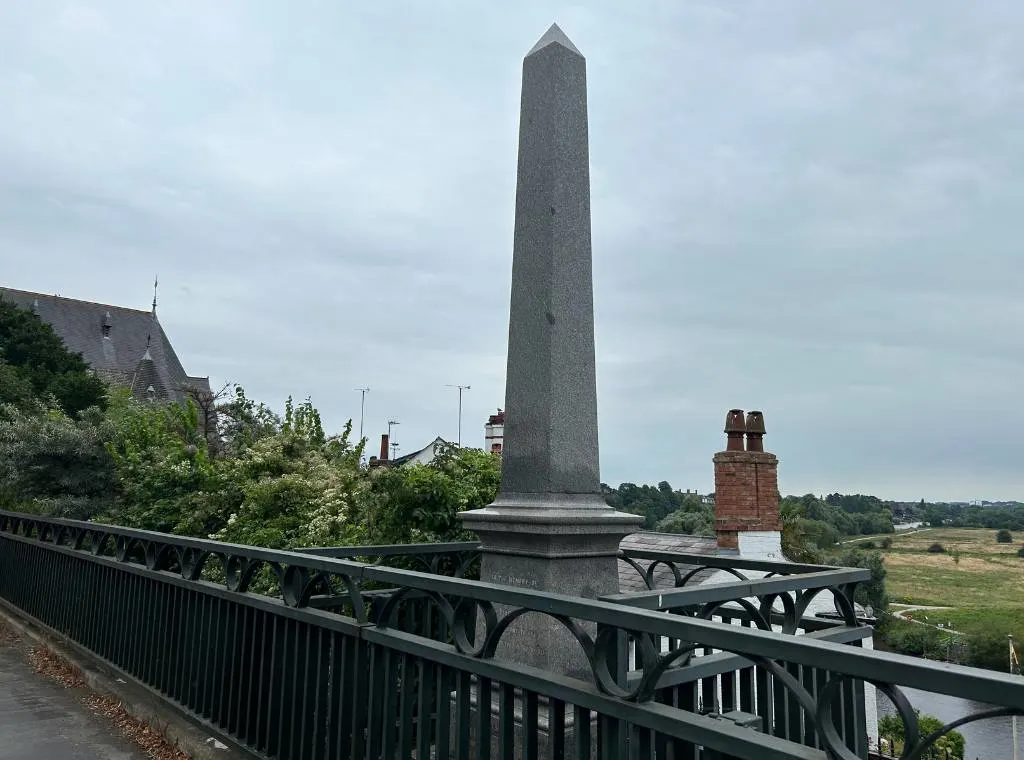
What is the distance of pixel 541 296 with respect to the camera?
380 cm

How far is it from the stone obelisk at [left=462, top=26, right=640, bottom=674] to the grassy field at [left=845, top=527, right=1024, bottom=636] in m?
45.2

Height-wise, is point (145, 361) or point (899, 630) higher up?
point (145, 361)

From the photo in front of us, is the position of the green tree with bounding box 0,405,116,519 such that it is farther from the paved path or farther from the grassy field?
the grassy field

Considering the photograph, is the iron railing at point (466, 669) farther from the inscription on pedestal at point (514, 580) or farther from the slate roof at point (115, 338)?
the slate roof at point (115, 338)

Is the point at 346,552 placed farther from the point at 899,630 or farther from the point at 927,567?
the point at 927,567

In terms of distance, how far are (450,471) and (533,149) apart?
418cm

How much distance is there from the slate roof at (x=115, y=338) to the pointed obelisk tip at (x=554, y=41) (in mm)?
42844

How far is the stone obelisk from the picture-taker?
11.0 feet

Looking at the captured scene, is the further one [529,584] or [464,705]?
[529,584]

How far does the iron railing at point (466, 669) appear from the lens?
1812 mm

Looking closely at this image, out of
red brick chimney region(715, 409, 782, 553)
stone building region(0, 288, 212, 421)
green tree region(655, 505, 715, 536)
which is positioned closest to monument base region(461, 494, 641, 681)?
red brick chimney region(715, 409, 782, 553)

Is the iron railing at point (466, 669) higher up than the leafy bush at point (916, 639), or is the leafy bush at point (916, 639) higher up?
the iron railing at point (466, 669)

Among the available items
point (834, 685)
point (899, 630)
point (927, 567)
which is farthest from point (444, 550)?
point (927, 567)

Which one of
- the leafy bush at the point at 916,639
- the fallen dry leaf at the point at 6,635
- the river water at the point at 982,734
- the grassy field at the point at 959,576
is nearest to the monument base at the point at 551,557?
the fallen dry leaf at the point at 6,635
